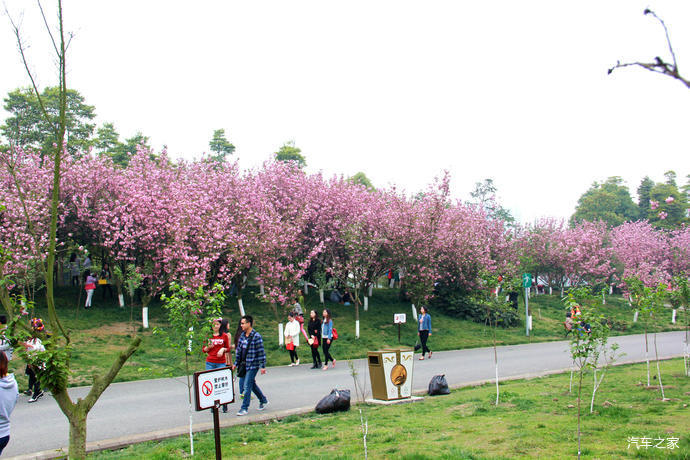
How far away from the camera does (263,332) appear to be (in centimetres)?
2470

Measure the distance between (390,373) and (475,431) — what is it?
340 cm

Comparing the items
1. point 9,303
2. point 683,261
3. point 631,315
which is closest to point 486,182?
point 683,261

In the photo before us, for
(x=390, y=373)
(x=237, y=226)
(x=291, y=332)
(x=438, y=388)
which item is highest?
(x=237, y=226)

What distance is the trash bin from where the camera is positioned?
1155cm

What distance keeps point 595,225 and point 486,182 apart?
77.1 feet

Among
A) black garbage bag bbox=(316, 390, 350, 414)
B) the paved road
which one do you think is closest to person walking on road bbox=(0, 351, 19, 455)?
the paved road

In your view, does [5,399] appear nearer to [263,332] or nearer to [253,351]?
[253,351]

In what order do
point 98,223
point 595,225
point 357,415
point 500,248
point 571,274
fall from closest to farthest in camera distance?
1. point 357,415
2. point 98,223
3. point 500,248
4. point 571,274
5. point 595,225

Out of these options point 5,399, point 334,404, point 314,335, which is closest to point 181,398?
point 334,404

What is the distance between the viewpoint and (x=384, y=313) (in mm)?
31312

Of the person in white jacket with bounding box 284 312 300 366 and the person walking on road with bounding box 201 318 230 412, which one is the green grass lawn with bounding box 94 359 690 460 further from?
the person in white jacket with bounding box 284 312 300 366

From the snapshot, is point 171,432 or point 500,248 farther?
point 500,248

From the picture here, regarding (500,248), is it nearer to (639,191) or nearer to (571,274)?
(571,274)

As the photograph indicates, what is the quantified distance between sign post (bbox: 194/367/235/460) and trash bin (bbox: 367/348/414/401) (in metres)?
4.99
